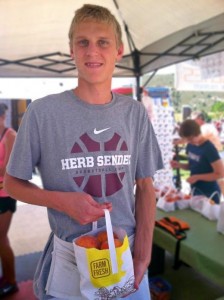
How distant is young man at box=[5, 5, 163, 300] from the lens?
907mm

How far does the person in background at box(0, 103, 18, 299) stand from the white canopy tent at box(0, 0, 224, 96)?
0.87 metres

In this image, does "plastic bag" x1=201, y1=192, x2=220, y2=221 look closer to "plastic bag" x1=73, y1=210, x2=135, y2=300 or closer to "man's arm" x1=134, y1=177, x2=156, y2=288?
"man's arm" x1=134, y1=177, x2=156, y2=288

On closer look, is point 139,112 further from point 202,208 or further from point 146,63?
point 146,63

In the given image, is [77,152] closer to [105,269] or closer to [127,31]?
[105,269]

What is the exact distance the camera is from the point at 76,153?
92 centimetres

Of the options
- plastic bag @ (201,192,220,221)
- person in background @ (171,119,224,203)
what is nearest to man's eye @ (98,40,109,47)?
plastic bag @ (201,192,220,221)

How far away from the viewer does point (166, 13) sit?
9.21 feet

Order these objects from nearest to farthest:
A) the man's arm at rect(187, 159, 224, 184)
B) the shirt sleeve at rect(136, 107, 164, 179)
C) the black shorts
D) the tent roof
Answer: the shirt sleeve at rect(136, 107, 164, 179) < the black shorts < the tent roof < the man's arm at rect(187, 159, 224, 184)

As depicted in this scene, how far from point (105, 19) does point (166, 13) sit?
2.08 meters

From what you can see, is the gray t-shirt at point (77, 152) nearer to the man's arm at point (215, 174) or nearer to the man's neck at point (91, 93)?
the man's neck at point (91, 93)

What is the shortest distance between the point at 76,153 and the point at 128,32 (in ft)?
9.33

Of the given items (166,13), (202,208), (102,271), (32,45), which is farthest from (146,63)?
(102,271)

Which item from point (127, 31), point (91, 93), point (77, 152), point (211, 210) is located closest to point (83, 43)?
point (91, 93)

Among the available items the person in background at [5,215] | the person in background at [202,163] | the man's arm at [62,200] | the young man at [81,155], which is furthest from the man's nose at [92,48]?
the person in background at [202,163]
